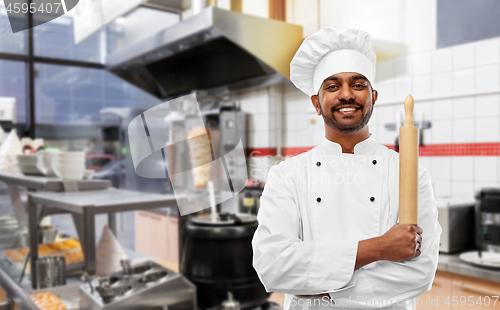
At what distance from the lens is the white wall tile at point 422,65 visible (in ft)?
6.49

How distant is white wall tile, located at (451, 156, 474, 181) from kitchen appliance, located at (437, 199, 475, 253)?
0.66 ft

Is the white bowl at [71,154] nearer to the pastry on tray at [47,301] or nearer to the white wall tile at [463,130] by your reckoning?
the pastry on tray at [47,301]

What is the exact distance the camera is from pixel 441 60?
6.48 ft

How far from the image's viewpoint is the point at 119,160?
3.97 meters

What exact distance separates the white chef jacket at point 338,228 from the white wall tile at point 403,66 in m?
1.54

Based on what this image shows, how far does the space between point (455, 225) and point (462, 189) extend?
328 mm

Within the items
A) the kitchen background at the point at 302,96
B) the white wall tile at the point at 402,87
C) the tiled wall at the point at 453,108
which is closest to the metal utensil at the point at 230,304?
the kitchen background at the point at 302,96

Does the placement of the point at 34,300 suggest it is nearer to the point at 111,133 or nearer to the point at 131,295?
the point at 131,295

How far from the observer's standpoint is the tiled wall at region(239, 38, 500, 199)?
1863mm

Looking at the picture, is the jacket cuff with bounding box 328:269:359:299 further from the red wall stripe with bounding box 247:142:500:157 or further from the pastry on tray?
the red wall stripe with bounding box 247:142:500:157

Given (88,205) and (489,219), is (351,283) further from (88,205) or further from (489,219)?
(489,219)

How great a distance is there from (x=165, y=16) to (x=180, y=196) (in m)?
3.71

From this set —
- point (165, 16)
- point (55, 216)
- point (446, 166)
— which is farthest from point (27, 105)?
point (446, 166)

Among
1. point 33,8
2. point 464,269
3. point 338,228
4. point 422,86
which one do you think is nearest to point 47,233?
point 33,8
